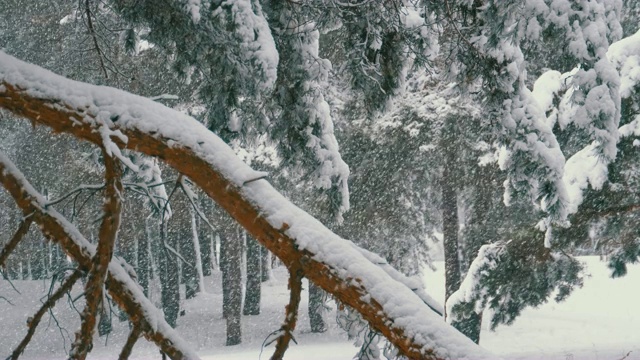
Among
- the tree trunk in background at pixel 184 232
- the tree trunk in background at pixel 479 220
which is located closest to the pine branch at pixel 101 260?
the tree trunk in background at pixel 184 232

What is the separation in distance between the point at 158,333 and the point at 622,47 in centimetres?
849

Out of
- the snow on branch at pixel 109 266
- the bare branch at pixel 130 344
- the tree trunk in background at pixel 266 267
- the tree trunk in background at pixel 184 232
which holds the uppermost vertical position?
the tree trunk in background at pixel 266 267

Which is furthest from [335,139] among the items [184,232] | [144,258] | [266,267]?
[266,267]

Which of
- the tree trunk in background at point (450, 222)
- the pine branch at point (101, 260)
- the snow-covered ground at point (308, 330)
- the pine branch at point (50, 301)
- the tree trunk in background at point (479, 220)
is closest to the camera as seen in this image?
the pine branch at point (101, 260)

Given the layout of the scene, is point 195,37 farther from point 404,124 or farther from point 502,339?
point 502,339

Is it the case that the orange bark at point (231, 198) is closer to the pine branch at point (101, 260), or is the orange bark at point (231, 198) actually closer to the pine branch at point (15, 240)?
the pine branch at point (101, 260)

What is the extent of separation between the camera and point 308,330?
23094 millimetres

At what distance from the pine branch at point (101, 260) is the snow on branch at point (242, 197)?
117 millimetres

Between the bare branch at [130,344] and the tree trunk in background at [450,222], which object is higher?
the tree trunk in background at [450,222]

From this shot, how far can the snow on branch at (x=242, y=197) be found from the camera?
6.66 ft

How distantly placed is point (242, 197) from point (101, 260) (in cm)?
47

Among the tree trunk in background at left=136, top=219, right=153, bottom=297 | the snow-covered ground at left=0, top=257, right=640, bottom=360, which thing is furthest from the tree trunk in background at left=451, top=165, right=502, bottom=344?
the tree trunk in background at left=136, top=219, right=153, bottom=297

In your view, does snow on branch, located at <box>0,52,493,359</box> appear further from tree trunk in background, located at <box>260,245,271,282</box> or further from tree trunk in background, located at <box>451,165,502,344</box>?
tree trunk in background, located at <box>260,245,271,282</box>

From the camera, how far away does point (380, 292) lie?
2066 mm
